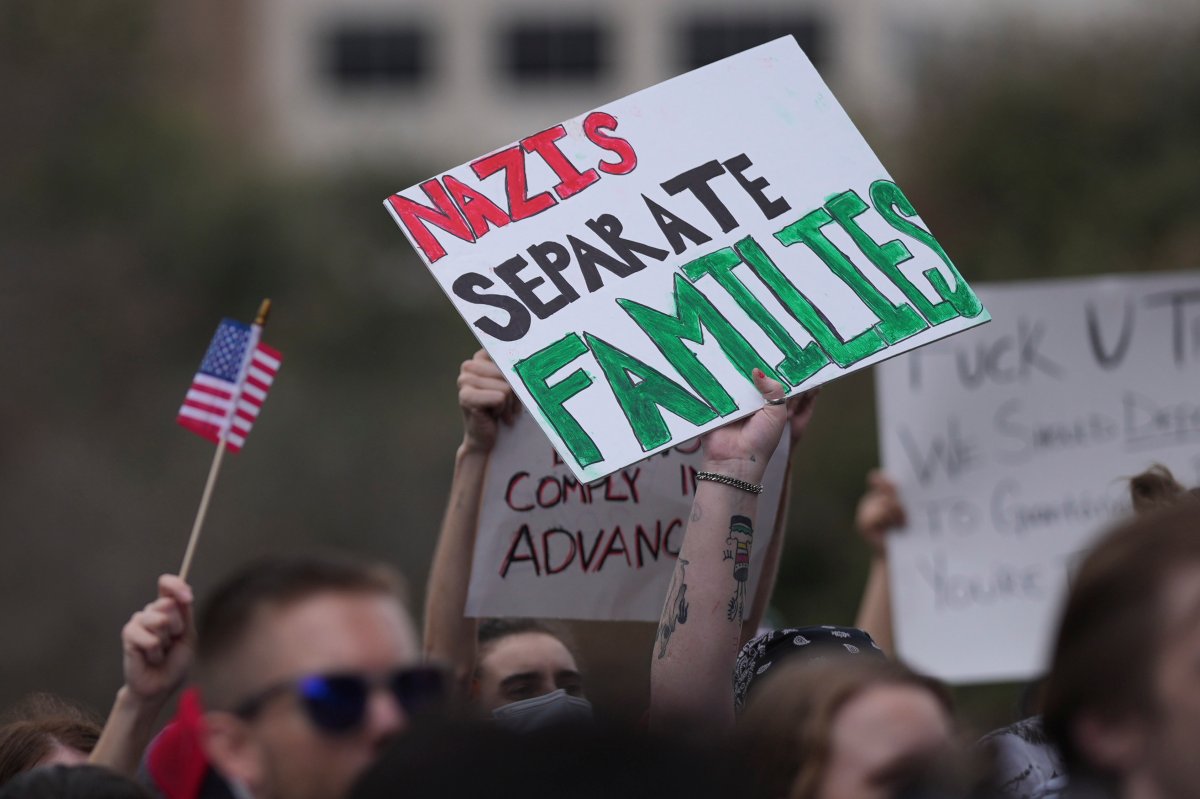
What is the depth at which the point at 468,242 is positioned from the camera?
3666 mm

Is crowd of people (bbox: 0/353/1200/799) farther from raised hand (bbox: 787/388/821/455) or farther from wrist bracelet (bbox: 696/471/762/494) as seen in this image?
raised hand (bbox: 787/388/821/455)

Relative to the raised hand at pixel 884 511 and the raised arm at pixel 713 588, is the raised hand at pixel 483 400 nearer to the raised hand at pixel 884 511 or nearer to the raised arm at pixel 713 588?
the raised arm at pixel 713 588

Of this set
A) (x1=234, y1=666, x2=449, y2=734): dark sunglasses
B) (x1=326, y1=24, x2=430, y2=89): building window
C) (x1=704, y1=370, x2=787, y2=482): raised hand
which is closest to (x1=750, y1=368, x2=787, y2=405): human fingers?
(x1=704, y1=370, x2=787, y2=482): raised hand

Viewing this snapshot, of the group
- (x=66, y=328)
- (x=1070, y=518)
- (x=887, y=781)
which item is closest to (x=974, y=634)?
(x=1070, y=518)

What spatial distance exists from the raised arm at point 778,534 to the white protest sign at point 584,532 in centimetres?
25

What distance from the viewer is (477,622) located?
4.14 meters

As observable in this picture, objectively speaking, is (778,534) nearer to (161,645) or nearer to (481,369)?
(481,369)

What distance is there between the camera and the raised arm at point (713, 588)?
3.16 meters

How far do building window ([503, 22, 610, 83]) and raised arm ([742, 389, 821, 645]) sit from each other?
142 ft

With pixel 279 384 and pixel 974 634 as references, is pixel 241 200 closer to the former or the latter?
pixel 279 384

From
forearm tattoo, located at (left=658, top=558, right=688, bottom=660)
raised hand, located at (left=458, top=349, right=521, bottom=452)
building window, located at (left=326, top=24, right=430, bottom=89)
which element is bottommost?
forearm tattoo, located at (left=658, top=558, right=688, bottom=660)

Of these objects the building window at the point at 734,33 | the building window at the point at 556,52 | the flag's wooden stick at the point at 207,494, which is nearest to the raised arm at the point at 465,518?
the flag's wooden stick at the point at 207,494

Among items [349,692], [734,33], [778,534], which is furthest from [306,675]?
[734,33]

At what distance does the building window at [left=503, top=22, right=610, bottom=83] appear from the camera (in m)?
46.4
